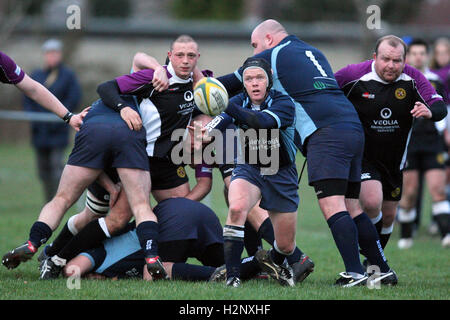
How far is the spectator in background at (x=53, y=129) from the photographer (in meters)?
12.6

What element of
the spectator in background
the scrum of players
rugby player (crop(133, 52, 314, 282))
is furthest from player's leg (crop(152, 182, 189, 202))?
the spectator in background

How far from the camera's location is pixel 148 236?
6191 millimetres

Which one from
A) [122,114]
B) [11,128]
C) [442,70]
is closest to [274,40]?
[122,114]

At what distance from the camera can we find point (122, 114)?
6.52 meters

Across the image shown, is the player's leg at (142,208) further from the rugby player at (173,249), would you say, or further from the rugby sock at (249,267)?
the rugby sock at (249,267)

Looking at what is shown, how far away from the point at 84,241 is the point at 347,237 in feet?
7.65

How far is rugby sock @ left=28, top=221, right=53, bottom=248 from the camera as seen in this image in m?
6.28

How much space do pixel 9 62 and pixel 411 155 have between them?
591cm

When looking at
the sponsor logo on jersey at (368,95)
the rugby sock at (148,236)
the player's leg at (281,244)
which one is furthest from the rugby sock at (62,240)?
the sponsor logo on jersey at (368,95)

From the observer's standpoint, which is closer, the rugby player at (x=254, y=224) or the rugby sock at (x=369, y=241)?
the rugby sock at (x=369, y=241)

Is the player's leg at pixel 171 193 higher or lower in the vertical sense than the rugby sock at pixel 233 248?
higher

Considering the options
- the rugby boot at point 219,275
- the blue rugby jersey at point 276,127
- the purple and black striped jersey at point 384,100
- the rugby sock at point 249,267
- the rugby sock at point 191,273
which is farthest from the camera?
the purple and black striped jersey at point 384,100

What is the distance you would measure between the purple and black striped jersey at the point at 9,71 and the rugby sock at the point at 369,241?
331 cm
